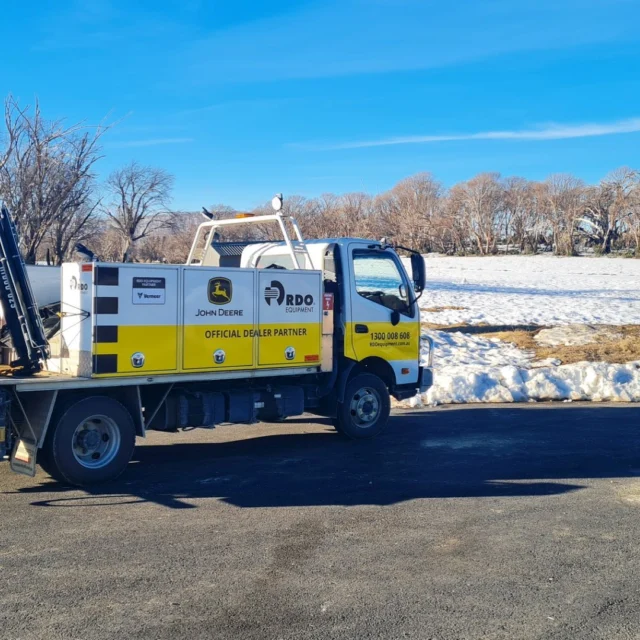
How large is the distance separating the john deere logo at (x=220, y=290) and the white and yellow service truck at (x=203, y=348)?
2 centimetres

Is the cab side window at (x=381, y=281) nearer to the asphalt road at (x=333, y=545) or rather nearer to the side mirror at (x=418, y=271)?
the side mirror at (x=418, y=271)

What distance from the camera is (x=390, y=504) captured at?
750 centimetres

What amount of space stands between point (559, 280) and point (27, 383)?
3806 cm

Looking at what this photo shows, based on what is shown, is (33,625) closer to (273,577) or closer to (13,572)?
(13,572)

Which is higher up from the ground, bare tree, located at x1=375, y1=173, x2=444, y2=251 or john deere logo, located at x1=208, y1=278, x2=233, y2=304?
bare tree, located at x1=375, y1=173, x2=444, y2=251

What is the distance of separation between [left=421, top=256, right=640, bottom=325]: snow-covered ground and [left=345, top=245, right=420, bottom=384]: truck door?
43.0ft

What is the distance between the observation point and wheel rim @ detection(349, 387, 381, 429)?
1077cm

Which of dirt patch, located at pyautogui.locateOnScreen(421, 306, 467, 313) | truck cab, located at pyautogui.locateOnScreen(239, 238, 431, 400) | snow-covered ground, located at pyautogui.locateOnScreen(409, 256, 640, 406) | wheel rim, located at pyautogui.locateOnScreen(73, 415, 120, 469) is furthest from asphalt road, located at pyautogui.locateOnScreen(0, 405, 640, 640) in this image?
dirt patch, located at pyautogui.locateOnScreen(421, 306, 467, 313)

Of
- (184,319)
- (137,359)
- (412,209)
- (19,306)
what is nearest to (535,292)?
(184,319)

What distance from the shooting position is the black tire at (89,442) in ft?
25.7

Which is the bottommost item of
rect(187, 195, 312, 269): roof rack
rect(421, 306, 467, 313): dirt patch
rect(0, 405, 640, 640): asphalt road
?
rect(0, 405, 640, 640): asphalt road

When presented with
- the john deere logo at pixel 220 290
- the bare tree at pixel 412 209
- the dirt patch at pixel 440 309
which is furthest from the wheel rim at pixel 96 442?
the bare tree at pixel 412 209

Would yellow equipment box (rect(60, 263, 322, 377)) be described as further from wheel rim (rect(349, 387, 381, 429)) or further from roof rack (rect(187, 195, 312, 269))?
wheel rim (rect(349, 387, 381, 429))

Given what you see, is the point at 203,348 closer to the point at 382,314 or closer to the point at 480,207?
the point at 382,314
